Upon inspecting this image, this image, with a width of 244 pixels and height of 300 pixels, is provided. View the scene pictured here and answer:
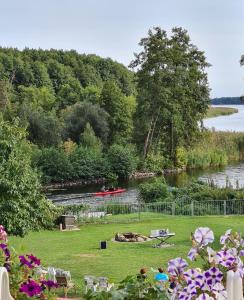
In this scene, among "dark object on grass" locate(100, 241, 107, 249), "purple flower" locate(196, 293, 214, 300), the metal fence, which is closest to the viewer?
"purple flower" locate(196, 293, 214, 300)

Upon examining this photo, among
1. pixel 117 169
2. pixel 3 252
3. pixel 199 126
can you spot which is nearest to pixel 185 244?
pixel 3 252

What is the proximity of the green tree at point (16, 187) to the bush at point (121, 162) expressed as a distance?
3143 centimetres

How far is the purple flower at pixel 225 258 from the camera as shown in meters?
3.85

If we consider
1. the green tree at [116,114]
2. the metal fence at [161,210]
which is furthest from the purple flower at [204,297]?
the green tree at [116,114]

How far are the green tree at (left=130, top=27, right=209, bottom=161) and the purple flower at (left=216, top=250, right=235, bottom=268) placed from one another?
4913 cm

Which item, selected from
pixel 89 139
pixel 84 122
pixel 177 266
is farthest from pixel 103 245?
pixel 84 122

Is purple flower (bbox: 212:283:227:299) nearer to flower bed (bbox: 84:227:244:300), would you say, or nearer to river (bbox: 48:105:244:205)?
flower bed (bbox: 84:227:244:300)

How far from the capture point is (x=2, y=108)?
204 ft

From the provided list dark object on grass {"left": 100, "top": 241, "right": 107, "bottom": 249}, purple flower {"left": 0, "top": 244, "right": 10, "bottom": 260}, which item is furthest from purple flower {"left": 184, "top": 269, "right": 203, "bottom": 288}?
dark object on grass {"left": 100, "top": 241, "right": 107, "bottom": 249}

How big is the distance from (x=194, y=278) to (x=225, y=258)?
0.86 feet

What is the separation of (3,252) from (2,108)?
57926 mm

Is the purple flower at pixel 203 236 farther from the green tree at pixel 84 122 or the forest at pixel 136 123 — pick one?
the green tree at pixel 84 122

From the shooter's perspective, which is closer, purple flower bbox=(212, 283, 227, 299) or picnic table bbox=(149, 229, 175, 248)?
purple flower bbox=(212, 283, 227, 299)

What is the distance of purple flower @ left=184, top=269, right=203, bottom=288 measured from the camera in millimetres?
3752
